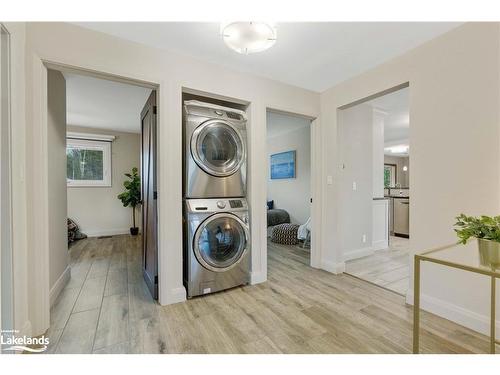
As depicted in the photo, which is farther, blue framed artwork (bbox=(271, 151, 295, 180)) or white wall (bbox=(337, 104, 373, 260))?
blue framed artwork (bbox=(271, 151, 295, 180))

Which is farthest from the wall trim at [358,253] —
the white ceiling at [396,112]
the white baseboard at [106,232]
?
the white baseboard at [106,232]

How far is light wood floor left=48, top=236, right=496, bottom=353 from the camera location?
1459 mm

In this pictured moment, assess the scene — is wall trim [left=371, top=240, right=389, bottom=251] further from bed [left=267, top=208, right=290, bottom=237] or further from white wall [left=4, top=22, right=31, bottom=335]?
white wall [left=4, top=22, right=31, bottom=335]

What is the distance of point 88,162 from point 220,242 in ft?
13.8

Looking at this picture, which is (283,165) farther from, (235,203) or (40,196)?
(40,196)

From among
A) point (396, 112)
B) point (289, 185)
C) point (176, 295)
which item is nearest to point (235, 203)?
point (176, 295)

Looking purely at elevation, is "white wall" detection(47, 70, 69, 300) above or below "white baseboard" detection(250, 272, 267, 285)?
above

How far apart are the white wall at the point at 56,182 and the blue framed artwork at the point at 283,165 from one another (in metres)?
3.99

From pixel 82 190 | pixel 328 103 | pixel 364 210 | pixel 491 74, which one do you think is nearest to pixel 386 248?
pixel 364 210

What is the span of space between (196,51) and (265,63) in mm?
671

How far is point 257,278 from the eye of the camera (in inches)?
96.1

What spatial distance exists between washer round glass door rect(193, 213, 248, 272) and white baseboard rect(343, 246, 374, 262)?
1712 mm

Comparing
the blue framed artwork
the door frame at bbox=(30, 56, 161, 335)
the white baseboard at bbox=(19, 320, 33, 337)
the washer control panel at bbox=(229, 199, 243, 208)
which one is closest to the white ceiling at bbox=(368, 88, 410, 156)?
the blue framed artwork

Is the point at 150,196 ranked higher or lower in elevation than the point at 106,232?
higher
